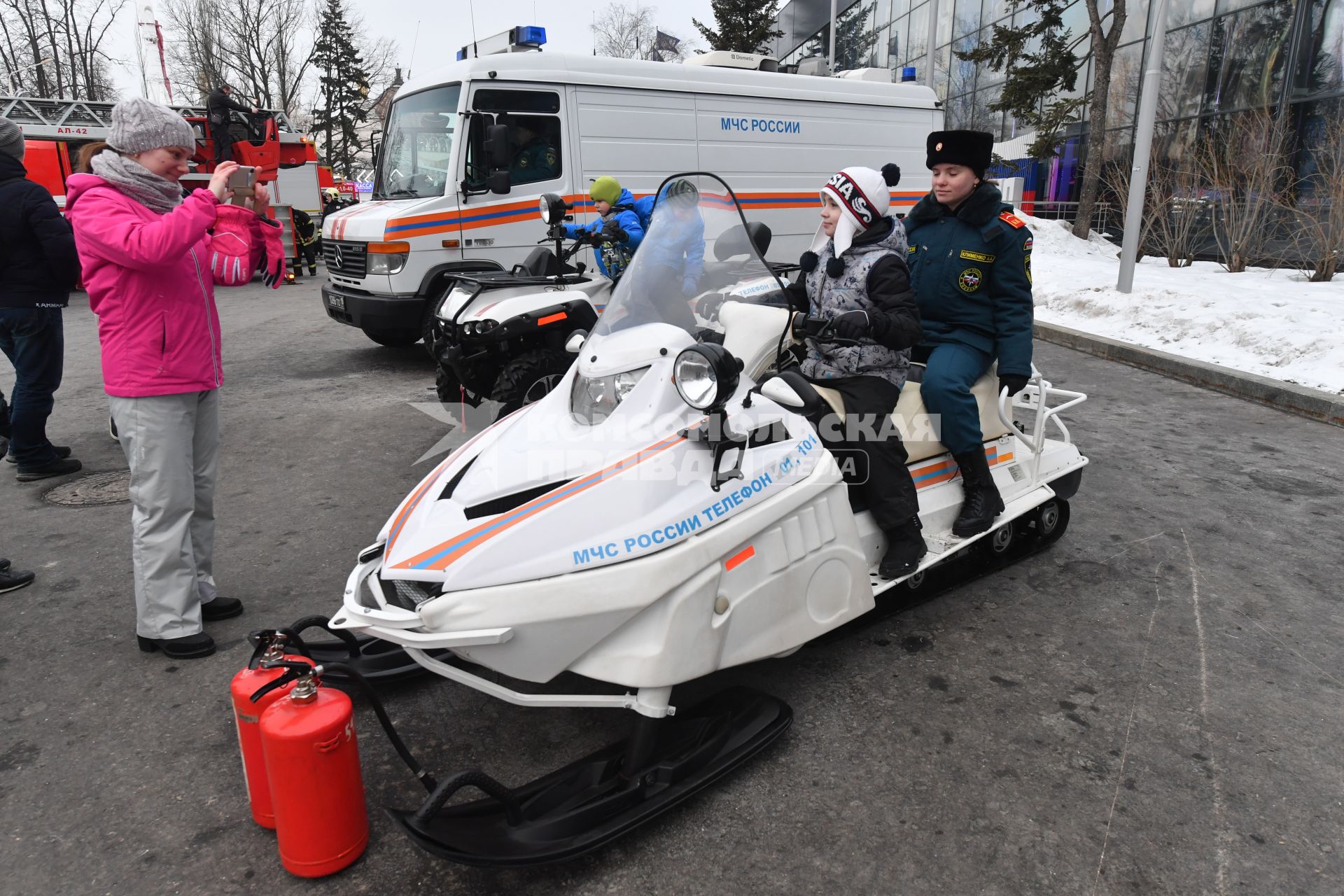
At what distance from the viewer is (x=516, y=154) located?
849cm

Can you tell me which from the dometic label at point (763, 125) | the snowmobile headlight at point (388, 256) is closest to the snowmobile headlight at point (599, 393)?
the snowmobile headlight at point (388, 256)

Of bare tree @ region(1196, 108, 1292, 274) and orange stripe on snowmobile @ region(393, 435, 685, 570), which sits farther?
bare tree @ region(1196, 108, 1292, 274)

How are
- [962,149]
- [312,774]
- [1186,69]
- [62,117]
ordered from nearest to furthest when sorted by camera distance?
[312,774], [962,149], [1186,69], [62,117]

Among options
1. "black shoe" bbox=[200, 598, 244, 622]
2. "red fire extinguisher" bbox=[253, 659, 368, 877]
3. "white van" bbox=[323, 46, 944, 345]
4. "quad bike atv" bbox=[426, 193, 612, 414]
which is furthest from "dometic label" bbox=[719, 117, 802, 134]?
"red fire extinguisher" bbox=[253, 659, 368, 877]

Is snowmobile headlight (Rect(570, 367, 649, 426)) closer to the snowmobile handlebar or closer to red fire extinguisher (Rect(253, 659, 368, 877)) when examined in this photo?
the snowmobile handlebar

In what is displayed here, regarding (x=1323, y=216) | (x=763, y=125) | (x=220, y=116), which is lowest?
(x=1323, y=216)

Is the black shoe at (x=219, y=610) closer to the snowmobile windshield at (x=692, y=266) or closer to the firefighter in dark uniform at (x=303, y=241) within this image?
the snowmobile windshield at (x=692, y=266)

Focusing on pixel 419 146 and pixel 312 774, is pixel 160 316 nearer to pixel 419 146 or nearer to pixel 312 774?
pixel 312 774

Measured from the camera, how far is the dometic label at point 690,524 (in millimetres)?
2387

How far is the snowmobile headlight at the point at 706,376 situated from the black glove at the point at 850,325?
67cm

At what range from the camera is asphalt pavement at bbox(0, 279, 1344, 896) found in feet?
7.70

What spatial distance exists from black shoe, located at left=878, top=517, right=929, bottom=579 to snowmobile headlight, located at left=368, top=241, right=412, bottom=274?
6.35m

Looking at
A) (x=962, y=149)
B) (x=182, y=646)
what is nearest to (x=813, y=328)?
(x=962, y=149)

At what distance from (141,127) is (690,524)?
2558mm
